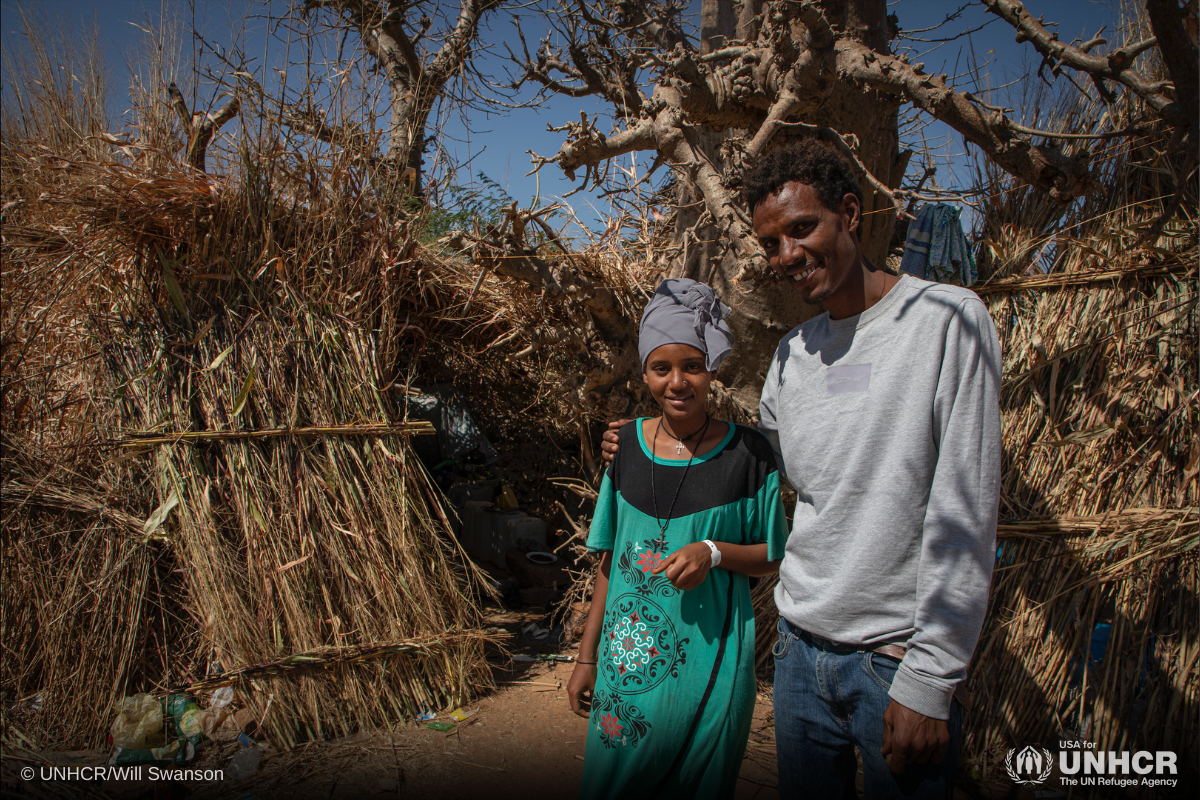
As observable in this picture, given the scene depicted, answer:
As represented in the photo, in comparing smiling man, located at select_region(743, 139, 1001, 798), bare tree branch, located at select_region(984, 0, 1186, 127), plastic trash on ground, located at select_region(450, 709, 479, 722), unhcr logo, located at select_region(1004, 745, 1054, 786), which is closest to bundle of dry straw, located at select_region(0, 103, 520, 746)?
plastic trash on ground, located at select_region(450, 709, 479, 722)

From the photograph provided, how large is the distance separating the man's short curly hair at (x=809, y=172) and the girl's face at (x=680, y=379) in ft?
1.35

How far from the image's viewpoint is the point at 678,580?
1436 millimetres

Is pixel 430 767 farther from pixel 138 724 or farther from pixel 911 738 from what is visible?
pixel 911 738

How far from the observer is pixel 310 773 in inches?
112

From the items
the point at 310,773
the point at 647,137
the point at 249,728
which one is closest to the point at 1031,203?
the point at 647,137

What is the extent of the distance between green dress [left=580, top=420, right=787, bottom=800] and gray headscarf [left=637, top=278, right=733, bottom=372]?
0.23 meters

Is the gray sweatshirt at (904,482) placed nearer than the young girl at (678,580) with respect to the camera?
Yes

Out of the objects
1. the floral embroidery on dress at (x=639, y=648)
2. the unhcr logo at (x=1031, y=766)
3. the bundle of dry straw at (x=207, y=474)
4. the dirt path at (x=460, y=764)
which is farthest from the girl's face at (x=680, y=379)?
the unhcr logo at (x=1031, y=766)

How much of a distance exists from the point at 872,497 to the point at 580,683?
905 mm

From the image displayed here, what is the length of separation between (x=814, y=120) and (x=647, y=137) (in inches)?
32.8

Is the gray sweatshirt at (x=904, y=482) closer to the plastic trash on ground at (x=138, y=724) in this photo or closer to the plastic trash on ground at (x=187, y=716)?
the plastic trash on ground at (x=187, y=716)

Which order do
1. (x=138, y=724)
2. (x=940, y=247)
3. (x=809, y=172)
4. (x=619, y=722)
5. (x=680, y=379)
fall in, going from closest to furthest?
(x=809, y=172)
(x=619, y=722)
(x=680, y=379)
(x=138, y=724)
(x=940, y=247)

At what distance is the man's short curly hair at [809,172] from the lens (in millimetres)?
1393

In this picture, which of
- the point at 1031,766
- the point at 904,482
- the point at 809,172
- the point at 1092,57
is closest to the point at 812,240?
the point at 809,172
